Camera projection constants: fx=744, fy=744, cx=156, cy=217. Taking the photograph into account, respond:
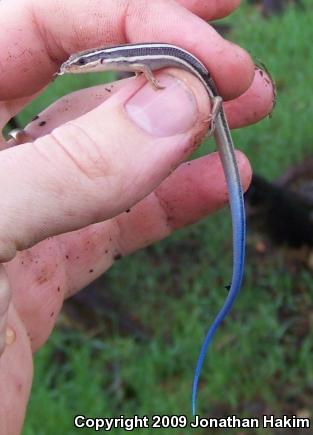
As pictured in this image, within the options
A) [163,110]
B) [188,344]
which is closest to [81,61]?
[163,110]

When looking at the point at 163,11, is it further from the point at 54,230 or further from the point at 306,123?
the point at 306,123

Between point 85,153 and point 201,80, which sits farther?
point 201,80

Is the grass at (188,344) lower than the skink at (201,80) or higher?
lower

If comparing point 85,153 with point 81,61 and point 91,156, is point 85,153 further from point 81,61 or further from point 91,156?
point 81,61

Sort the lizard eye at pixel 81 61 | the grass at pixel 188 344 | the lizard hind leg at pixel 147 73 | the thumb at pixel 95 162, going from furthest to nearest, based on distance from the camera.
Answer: the grass at pixel 188 344 < the lizard eye at pixel 81 61 < the lizard hind leg at pixel 147 73 < the thumb at pixel 95 162

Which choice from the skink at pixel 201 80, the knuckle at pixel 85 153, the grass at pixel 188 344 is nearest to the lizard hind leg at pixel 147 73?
the skink at pixel 201 80

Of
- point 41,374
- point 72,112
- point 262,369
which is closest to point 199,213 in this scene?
point 72,112

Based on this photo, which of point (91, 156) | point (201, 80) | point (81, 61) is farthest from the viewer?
point (81, 61)

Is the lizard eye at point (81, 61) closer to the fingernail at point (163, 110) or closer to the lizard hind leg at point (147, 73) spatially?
the lizard hind leg at point (147, 73)
